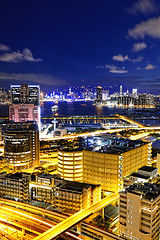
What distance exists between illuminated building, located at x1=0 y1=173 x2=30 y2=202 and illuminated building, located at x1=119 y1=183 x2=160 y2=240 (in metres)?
3.46

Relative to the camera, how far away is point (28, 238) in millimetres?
5348

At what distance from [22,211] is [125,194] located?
2807mm

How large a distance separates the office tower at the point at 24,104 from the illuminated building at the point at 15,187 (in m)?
9.69

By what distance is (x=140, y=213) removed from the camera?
479 cm

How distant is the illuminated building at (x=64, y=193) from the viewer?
638 cm

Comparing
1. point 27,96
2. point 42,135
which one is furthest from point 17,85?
point 42,135

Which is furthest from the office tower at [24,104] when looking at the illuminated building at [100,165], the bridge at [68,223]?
the bridge at [68,223]

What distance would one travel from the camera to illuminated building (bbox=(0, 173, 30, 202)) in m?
7.30

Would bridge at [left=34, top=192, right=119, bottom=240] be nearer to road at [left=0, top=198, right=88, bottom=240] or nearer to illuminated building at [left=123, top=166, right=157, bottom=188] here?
road at [left=0, top=198, right=88, bottom=240]

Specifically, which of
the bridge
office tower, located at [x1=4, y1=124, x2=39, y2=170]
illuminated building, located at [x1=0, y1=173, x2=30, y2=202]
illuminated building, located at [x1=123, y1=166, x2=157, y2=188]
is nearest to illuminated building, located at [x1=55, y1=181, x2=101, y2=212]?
the bridge

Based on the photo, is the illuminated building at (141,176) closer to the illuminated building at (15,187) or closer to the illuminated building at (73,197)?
the illuminated building at (73,197)

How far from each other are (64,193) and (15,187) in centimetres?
187

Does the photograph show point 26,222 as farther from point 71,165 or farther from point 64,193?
point 71,165

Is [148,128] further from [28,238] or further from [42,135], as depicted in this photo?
[28,238]
